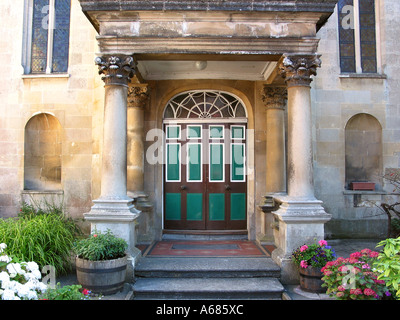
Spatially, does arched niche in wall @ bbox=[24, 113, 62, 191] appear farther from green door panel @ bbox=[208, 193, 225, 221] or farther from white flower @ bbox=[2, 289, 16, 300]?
white flower @ bbox=[2, 289, 16, 300]

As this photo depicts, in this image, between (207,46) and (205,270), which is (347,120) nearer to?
(207,46)

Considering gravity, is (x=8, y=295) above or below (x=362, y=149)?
below

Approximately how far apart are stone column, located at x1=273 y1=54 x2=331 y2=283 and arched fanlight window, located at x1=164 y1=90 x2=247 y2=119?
93.9 inches

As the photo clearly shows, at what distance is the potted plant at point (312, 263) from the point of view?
5.23 m

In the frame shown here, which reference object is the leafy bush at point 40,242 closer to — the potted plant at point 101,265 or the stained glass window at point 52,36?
the potted plant at point 101,265

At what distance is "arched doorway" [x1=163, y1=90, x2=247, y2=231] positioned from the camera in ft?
27.3

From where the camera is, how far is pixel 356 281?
3775 mm

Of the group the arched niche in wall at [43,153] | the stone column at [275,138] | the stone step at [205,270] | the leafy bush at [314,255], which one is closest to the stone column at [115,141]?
the stone step at [205,270]

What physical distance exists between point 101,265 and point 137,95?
13.9 feet

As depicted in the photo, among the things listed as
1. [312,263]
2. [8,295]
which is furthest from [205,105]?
[8,295]

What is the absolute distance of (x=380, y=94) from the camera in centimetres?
884

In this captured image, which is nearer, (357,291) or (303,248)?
(357,291)

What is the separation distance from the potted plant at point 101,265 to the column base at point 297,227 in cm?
274

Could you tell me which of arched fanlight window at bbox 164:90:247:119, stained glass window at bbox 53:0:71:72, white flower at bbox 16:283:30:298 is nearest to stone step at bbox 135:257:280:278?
white flower at bbox 16:283:30:298
